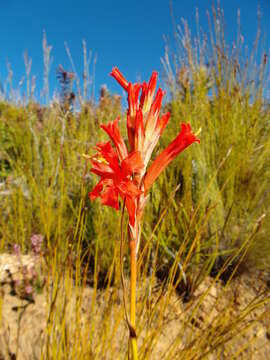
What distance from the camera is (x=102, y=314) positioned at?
100cm

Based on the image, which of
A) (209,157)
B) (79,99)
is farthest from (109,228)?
(79,99)

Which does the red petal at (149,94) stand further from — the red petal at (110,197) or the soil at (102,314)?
the soil at (102,314)

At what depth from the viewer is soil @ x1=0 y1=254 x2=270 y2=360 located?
97 cm

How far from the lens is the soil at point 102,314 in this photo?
0.97 meters

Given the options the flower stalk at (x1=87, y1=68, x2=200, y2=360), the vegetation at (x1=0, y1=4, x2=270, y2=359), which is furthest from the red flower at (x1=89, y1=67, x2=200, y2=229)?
the vegetation at (x1=0, y1=4, x2=270, y2=359)

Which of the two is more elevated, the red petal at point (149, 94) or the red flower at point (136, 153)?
the red petal at point (149, 94)

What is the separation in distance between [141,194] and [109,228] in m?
0.88

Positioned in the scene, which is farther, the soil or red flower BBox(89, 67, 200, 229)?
the soil

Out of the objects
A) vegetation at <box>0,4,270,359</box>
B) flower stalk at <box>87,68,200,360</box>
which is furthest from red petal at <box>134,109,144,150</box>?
vegetation at <box>0,4,270,359</box>

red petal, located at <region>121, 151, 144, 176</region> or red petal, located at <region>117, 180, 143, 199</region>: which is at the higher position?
red petal, located at <region>121, 151, 144, 176</region>

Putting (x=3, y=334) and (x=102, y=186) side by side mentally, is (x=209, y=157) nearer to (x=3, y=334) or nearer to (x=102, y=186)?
(x=102, y=186)

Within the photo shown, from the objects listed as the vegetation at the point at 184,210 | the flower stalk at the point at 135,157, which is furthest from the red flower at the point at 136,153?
the vegetation at the point at 184,210

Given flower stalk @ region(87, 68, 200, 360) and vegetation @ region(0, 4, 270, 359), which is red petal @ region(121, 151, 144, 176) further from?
vegetation @ region(0, 4, 270, 359)

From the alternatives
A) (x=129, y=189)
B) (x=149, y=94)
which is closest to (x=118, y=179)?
(x=129, y=189)
